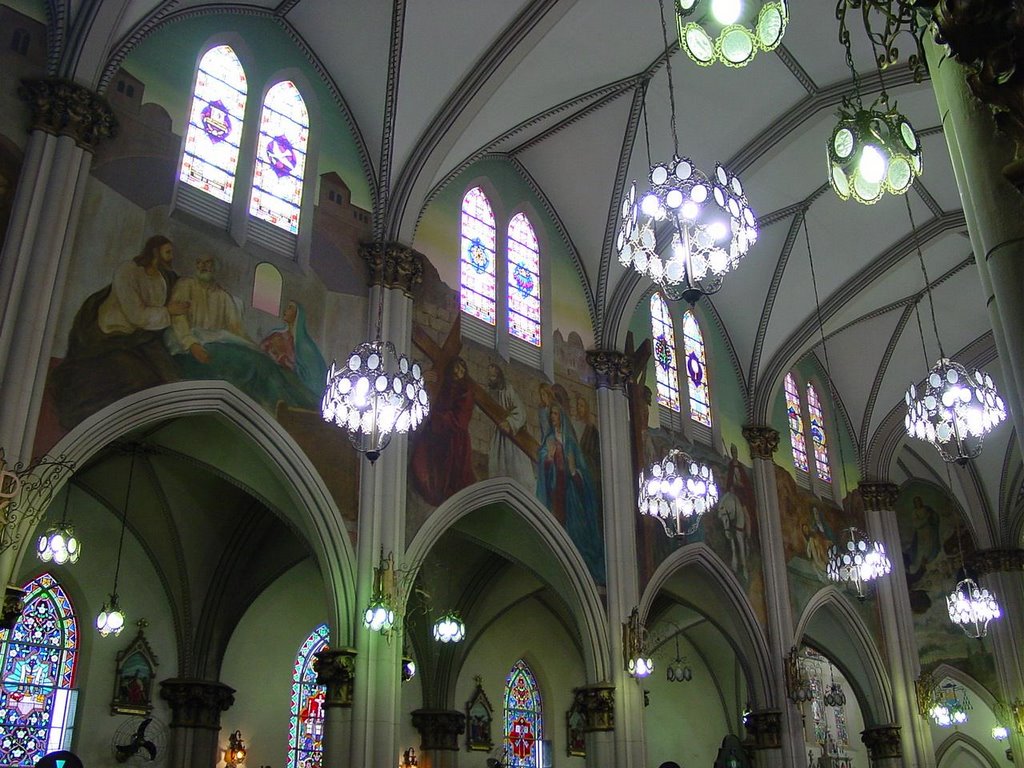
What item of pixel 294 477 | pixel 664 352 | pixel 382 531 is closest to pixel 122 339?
pixel 294 477

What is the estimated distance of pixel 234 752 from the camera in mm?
17438

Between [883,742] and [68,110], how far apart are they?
2060 cm

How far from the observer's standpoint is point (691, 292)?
28.9 ft

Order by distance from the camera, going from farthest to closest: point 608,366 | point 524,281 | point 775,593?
point 775,593, point 608,366, point 524,281

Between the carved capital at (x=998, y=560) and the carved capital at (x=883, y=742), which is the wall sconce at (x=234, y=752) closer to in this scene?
the carved capital at (x=883, y=742)

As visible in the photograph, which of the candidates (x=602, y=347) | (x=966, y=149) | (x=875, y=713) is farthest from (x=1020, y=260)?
(x=875, y=713)

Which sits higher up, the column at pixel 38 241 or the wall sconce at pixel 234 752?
the column at pixel 38 241

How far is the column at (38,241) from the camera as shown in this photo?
33.7 ft

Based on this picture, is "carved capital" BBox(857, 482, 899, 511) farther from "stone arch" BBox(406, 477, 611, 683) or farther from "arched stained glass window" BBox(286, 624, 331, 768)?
"arched stained glass window" BBox(286, 624, 331, 768)

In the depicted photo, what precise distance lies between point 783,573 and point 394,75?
506 inches

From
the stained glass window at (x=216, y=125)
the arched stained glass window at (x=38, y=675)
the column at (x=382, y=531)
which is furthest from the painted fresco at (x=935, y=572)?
the stained glass window at (x=216, y=125)

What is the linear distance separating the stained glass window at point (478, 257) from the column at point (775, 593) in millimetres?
7804

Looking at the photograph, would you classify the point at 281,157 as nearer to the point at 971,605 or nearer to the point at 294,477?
the point at 294,477

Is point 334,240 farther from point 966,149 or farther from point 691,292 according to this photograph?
point 966,149
